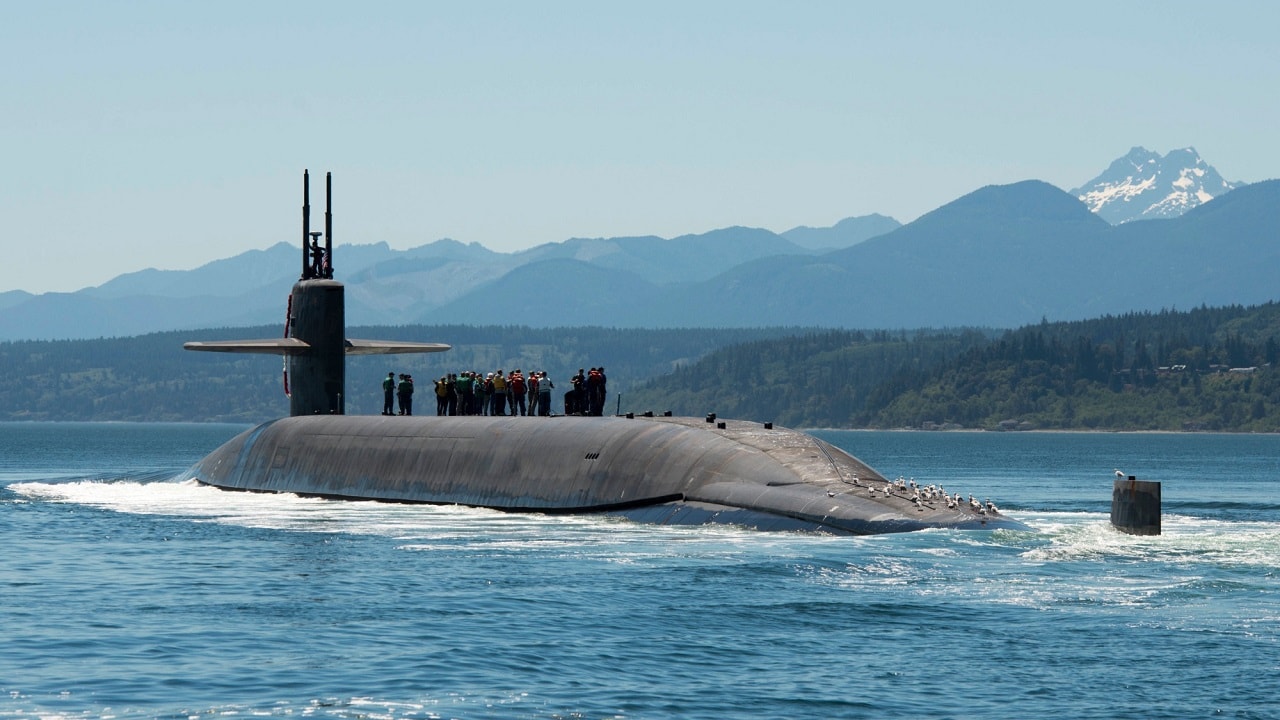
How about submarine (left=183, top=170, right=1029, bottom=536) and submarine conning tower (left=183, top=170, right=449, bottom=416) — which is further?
submarine conning tower (left=183, top=170, right=449, bottom=416)

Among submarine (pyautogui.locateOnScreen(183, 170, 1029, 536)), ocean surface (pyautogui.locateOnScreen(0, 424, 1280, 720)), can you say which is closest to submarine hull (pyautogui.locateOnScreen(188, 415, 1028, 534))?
submarine (pyautogui.locateOnScreen(183, 170, 1029, 536))

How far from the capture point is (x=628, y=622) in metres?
23.4

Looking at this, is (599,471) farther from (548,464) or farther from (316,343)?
(316,343)

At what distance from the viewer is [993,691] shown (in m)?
19.1

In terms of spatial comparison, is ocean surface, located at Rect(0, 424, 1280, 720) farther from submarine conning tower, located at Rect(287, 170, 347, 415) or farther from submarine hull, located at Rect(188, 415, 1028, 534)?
submarine conning tower, located at Rect(287, 170, 347, 415)

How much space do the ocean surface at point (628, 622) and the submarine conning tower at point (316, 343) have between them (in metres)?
11.7

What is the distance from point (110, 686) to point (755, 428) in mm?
21988

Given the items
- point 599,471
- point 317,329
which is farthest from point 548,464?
point 317,329

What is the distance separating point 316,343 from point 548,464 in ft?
40.0

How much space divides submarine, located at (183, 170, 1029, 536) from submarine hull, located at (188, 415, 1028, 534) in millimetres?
40

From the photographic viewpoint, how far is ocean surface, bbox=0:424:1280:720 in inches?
734

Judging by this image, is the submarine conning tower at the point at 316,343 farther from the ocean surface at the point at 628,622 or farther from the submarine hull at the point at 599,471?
the ocean surface at the point at 628,622

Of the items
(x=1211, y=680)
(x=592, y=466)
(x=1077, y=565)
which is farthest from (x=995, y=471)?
(x=1211, y=680)

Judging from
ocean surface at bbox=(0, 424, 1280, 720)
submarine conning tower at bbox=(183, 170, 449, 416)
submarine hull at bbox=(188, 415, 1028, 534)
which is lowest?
ocean surface at bbox=(0, 424, 1280, 720)
